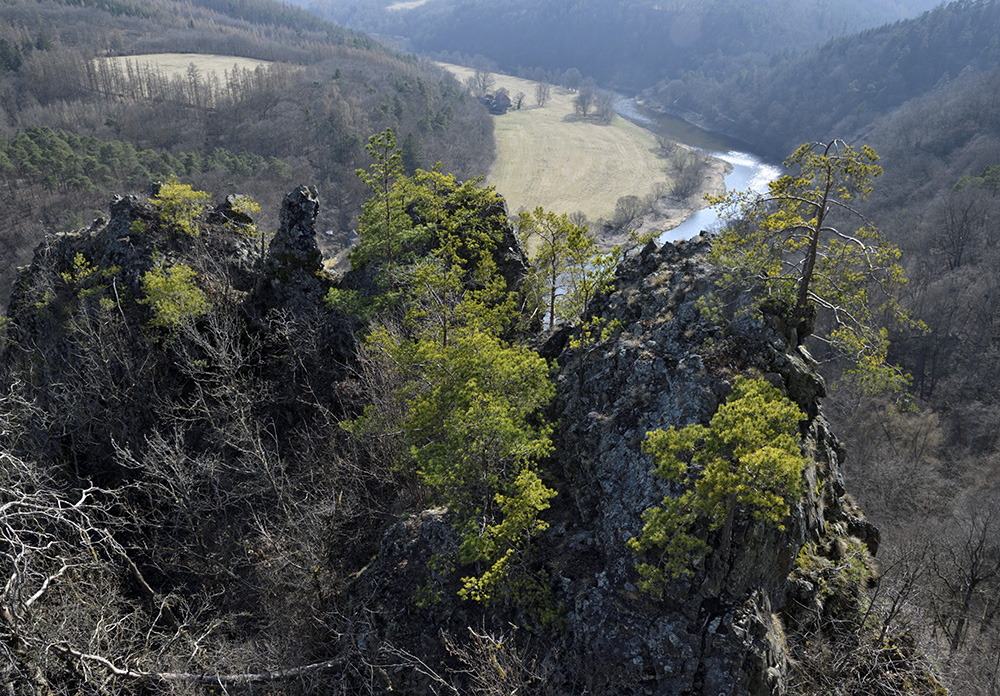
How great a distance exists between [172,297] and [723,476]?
19.0 metres

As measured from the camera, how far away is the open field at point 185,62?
13074 centimetres

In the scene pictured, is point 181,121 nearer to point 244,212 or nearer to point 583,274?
point 244,212

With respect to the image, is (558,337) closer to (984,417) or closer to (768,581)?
(768,581)

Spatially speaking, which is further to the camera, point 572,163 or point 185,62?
A: point 185,62

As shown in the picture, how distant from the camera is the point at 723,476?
8.73m

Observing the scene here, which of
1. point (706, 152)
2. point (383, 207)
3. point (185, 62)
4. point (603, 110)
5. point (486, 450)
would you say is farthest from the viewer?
point (603, 110)

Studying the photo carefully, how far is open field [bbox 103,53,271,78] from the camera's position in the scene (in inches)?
5147

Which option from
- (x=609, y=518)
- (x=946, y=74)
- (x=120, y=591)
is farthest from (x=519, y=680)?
(x=946, y=74)

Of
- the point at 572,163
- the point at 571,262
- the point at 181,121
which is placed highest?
the point at 571,262

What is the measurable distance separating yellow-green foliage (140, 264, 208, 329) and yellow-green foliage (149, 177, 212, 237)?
2.27 m

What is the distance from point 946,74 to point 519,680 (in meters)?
165

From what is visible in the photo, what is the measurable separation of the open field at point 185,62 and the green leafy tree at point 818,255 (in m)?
151

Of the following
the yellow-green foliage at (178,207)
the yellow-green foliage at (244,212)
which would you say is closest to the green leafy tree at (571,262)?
the yellow-green foliage at (244,212)

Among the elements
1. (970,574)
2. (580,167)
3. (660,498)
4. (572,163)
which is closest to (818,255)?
(660,498)
